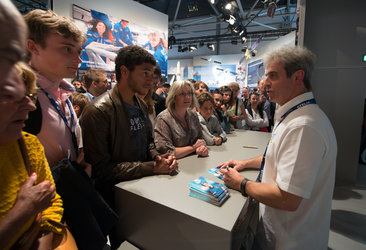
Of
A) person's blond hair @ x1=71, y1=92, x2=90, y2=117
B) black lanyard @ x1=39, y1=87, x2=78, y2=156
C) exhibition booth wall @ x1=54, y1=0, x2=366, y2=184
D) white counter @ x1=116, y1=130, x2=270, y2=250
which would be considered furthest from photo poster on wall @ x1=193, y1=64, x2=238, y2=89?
black lanyard @ x1=39, y1=87, x2=78, y2=156

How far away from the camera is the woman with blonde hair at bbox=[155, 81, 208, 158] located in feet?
7.11

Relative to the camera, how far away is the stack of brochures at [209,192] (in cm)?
129

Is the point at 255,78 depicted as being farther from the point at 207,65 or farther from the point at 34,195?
the point at 34,195

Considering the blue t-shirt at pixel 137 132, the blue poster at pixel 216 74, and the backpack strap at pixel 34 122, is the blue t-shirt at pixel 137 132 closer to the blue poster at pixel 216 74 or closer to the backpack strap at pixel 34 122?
the backpack strap at pixel 34 122

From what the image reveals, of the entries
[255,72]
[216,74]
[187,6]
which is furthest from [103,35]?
[216,74]

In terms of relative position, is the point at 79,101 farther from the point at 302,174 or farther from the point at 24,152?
the point at 302,174

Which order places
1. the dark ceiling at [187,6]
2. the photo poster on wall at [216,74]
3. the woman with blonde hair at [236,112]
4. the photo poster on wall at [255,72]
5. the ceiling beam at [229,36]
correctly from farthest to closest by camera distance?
the photo poster on wall at [216,74] < the ceiling beam at [229,36] < the photo poster on wall at [255,72] < the dark ceiling at [187,6] < the woman with blonde hair at [236,112]

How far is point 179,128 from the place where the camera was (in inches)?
91.2

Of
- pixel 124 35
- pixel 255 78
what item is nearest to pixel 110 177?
pixel 124 35

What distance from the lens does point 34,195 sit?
773 millimetres

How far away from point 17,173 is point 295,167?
4.23ft

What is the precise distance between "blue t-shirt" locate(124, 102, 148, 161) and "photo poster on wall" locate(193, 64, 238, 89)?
12808mm

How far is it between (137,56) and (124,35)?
3965 millimetres

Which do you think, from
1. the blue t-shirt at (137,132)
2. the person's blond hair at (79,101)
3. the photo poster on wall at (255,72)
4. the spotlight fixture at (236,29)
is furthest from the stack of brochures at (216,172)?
the photo poster on wall at (255,72)
